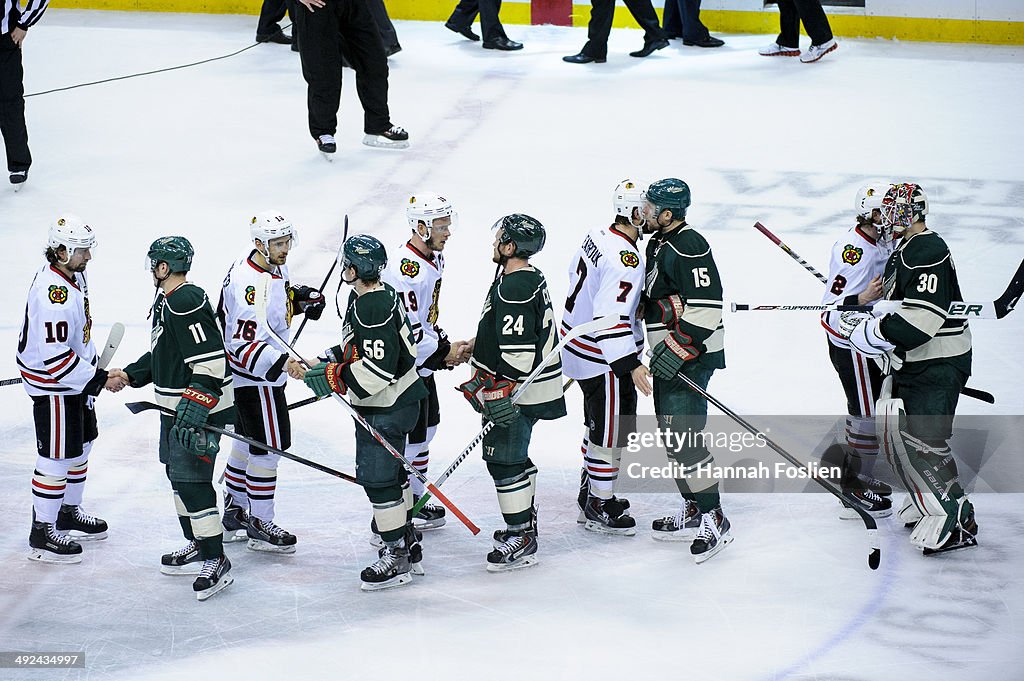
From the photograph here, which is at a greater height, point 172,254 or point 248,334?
point 172,254

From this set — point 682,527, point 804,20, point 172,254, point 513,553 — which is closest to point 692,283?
point 682,527

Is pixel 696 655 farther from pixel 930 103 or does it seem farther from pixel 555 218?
pixel 930 103

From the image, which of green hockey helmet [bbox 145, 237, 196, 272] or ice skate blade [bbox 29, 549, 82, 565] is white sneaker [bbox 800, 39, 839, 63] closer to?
green hockey helmet [bbox 145, 237, 196, 272]

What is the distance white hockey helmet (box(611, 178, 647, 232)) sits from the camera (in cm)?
439

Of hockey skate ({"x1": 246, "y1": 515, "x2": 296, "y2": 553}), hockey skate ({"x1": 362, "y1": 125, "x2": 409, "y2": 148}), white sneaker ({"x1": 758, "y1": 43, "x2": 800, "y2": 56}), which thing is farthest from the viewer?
white sneaker ({"x1": 758, "y1": 43, "x2": 800, "y2": 56})

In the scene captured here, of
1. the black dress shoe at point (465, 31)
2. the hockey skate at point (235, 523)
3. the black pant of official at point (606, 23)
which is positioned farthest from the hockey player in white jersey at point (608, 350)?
the black dress shoe at point (465, 31)

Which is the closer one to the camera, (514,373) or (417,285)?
(514,373)

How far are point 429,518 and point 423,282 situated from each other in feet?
2.66

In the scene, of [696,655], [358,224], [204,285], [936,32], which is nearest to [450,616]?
[696,655]

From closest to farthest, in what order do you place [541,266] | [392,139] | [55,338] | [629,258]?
[55,338]
[629,258]
[541,266]
[392,139]

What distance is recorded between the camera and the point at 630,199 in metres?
4.40

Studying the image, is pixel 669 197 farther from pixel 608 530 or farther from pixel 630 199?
pixel 608 530

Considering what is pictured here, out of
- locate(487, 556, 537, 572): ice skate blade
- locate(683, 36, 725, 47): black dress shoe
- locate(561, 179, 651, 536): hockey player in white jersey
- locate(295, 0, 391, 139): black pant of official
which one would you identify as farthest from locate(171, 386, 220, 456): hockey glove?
locate(683, 36, 725, 47): black dress shoe

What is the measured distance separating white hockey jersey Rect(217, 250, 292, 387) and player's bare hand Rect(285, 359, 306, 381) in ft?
0.21
